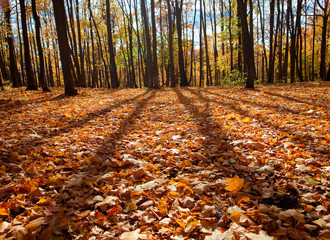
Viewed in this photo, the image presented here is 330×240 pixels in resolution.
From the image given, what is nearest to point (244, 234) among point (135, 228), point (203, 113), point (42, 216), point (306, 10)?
point (135, 228)

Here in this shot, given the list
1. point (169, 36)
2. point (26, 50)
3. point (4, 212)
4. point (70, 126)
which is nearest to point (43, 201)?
point (4, 212)

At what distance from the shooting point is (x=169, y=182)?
83.1 inches

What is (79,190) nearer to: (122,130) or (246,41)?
(122,130)

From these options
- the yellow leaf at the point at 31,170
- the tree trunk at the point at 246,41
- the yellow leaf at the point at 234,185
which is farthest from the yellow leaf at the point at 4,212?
the tree trunk at the point at 246,41

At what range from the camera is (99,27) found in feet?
64.2

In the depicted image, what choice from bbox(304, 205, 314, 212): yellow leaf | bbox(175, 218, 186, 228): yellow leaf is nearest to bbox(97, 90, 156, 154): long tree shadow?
bbox(175, 218, 186, 228): yellow leaf

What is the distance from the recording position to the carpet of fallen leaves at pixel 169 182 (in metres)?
1.47

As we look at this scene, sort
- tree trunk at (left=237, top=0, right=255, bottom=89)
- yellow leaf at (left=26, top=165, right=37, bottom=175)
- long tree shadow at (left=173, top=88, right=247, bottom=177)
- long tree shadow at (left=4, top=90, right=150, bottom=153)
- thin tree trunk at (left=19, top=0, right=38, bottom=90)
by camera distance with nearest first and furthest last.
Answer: yellow leaf at (left=26, top=165, right=37, bottom=175), long tree shadow at (left=173, top=88, right=247, bottom=177), long tree shadow at (left=4, top=90, right=150, bottom=153), tree trunk at (left=237, top=0, right=255, bottom=89), thin tree trunk at (left=19, top=0, right=38, bottom=90)

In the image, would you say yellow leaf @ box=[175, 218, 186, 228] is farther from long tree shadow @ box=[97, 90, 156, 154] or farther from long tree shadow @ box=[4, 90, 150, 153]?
long tree shadow @ box=[4, 90, 150, 153]

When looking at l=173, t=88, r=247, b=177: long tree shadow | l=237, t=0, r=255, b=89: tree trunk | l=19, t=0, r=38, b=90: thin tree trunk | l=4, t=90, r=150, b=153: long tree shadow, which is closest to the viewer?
l=173, t=88, r=247, b=177: long tree shadow

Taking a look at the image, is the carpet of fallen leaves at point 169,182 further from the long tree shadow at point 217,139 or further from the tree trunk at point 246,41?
the tree trunk at point 246,41

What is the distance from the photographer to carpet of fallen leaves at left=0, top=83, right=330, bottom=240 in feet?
4.82

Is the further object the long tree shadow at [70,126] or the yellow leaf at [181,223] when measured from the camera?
the long tree shadow at [70,126]

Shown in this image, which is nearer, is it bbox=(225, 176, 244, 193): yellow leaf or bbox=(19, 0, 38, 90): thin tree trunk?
bbox=(225, 176, 244, 193): yellow leaf
